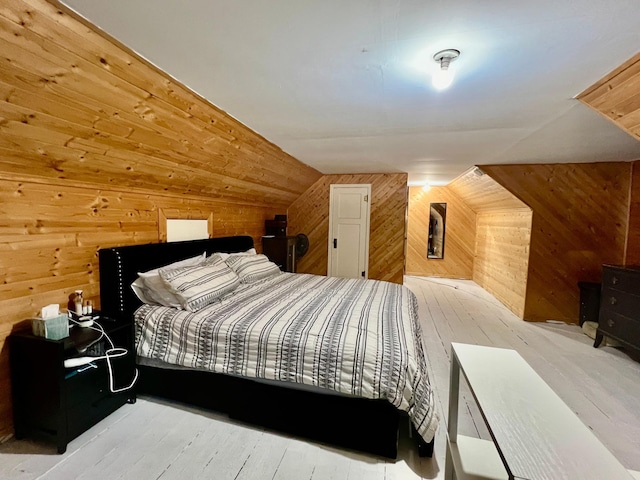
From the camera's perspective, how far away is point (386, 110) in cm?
220

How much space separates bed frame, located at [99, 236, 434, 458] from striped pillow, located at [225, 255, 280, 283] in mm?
872

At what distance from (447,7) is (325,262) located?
15.1ft

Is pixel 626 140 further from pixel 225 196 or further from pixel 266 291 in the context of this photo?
pixel 225 196

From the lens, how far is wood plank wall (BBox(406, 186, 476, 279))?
22.2ft

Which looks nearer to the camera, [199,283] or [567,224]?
[199,283]

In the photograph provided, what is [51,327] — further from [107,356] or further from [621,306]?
[621,306]

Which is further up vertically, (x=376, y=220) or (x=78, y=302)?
(x=376, y=220)

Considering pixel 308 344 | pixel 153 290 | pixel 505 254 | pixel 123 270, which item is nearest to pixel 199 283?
pixel 153 290

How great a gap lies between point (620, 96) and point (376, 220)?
3.62 m

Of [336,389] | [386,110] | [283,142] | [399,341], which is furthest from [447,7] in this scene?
[283,142]

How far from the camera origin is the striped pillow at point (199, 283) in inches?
86.4

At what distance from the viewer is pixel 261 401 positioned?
6.07ft

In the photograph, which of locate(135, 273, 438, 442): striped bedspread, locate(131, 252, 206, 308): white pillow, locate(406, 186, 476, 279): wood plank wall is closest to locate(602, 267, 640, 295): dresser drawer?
locate(135, 273, 438, 442): striped bedspread

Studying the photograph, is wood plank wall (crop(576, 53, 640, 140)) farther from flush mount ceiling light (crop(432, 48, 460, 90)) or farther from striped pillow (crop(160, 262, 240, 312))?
striped pillow (crop(160, 262, 240, 312))
